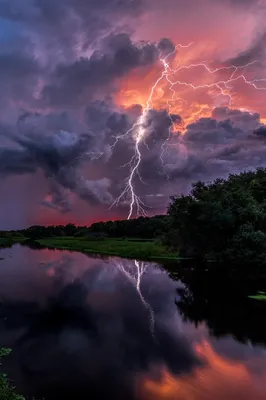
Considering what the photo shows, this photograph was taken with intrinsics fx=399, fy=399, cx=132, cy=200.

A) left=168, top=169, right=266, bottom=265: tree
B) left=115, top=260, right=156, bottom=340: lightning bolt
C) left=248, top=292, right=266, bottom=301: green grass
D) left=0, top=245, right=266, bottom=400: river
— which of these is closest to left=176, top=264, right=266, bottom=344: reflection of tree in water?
left=0, top=245, right=266, bottom=400: river

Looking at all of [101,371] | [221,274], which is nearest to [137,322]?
[101,371]

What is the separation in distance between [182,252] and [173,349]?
1884 inches

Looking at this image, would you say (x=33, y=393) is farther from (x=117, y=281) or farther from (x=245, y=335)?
(x=117, y=281)

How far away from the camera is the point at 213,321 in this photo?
1121 inches

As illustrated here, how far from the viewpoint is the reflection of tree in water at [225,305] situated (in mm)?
26398

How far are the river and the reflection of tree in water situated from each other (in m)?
0.08

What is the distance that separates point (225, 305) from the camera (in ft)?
108

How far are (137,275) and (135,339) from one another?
1043 inches

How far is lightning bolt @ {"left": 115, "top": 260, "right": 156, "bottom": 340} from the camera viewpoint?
3078cm

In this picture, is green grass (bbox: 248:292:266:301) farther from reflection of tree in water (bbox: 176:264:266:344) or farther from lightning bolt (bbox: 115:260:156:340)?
lightning bolt (bbox: 115:260:156:340)

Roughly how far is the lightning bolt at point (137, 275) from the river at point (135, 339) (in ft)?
0.72

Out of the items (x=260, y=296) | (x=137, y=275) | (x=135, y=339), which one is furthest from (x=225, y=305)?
(x=137, y=275)

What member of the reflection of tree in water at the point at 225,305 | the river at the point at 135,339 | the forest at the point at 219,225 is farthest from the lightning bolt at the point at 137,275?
the forest at the point at 219,225

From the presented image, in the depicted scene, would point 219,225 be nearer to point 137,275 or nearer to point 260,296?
point 137,275
